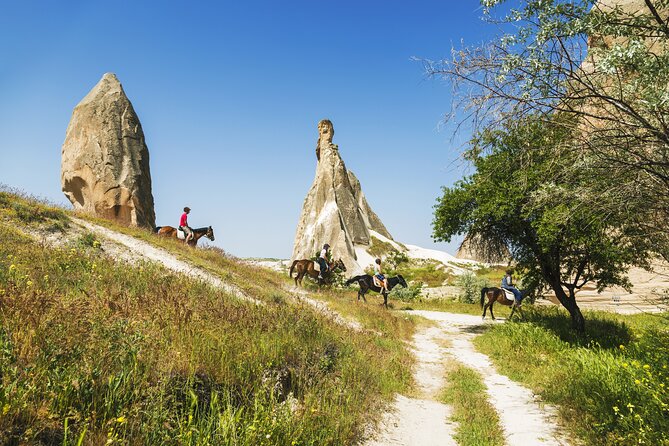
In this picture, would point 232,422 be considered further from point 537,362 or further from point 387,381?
point 537,362

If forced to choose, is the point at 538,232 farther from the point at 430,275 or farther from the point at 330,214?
the point at 330,214

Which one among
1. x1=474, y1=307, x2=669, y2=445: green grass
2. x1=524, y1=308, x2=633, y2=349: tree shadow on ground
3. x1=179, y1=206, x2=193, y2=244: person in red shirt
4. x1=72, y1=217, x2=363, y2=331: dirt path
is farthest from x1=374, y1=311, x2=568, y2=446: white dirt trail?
x1=179, y1=206, x2=193, y2=244: person in red shirt

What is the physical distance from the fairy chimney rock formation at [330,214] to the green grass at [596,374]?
28442mm

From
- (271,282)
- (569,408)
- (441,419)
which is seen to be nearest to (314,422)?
(441,419)

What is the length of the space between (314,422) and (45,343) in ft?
10.6

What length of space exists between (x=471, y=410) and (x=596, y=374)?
9.71ft

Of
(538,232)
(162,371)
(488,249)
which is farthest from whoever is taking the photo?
(488,249)

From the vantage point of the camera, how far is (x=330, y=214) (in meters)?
45.4

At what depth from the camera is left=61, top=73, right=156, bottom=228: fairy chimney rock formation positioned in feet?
81.2

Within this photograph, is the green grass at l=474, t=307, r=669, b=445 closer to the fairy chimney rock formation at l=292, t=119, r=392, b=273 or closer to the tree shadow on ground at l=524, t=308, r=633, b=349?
the tree shadow on ground at l=524, t=308, r=633, b=349

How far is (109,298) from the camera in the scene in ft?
18.4

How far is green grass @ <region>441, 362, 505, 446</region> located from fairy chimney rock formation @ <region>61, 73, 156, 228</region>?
23.1 metres

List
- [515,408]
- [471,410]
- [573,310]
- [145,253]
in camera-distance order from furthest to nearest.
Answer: [145,253]
[573,310]
[515,408]
[471,410]

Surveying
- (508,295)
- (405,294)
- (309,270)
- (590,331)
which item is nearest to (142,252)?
(309,270)
